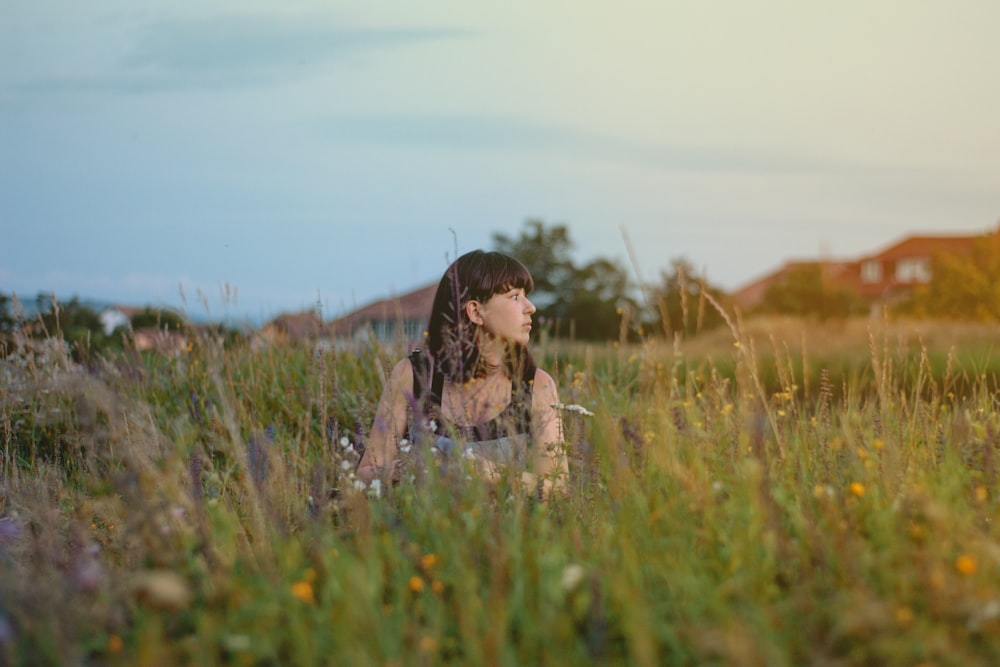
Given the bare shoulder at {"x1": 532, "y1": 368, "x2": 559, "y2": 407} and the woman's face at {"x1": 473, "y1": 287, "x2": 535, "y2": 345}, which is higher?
the woman's face at {"x1": 473, "y1": 287, "x2": 535, "y2": 345}

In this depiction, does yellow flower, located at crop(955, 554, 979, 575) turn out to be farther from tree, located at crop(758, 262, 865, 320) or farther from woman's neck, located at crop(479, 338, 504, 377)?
tree, located at crop(758, 262, 865, 320)

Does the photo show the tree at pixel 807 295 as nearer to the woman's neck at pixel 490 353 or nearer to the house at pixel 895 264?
the house at pixel 895 264

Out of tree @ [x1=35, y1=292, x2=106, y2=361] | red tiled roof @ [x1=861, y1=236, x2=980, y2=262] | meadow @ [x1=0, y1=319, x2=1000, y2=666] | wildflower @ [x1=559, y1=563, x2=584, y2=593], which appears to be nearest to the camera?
meadow @ [x1=0, y1=319, x2=1000, y2=666]

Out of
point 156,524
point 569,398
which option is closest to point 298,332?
point 569,398

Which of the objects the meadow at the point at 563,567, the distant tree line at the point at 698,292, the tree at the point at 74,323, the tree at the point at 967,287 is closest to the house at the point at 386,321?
the tree at the point at 74,323

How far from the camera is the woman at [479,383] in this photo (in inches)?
148

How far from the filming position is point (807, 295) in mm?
30781

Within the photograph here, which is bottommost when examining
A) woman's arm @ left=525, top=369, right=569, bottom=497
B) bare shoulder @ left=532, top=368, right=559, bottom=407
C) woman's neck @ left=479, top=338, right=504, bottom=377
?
woman's arm @ left=525, top=369, right=569, bottom=497

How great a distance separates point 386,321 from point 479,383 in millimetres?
3720

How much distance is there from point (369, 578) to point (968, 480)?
213 centimetres

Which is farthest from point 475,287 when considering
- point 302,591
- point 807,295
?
point 807,295

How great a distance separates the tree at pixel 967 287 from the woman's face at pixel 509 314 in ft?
81.5

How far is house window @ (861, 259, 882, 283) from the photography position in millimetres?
54312

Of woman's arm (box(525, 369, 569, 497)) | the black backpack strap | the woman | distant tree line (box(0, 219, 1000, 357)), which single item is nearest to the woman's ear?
the woman
